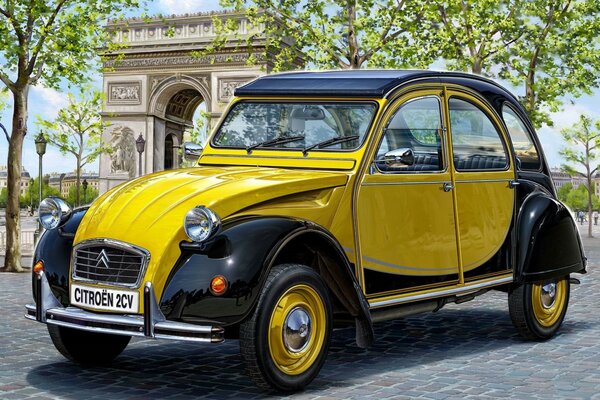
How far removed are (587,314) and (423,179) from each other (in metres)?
3.85

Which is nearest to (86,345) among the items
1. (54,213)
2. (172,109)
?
(54,213)

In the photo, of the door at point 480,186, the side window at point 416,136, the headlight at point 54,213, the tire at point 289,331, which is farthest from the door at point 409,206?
the headlight at point 54,213

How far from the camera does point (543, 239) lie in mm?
7836

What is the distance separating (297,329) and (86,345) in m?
1.79

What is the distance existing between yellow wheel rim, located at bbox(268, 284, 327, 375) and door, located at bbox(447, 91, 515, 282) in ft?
6.09

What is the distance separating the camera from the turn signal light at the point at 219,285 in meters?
5.22

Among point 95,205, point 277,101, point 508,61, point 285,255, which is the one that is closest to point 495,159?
point 277,101

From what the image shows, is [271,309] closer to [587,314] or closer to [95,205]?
[95,205]

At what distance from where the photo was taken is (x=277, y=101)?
22.9 feet

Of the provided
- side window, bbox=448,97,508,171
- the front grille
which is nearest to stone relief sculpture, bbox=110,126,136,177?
side window, bbox=448,97,508,171

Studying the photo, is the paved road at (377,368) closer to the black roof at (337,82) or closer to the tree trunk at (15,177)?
the black roof at (337,82)

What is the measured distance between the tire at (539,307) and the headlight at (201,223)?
3.41 m

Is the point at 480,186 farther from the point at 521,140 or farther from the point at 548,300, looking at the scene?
the point at 548,300

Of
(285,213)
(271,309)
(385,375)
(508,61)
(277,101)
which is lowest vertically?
(385,375)
